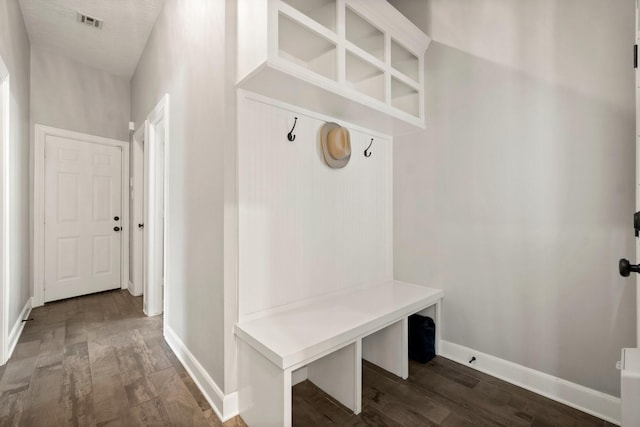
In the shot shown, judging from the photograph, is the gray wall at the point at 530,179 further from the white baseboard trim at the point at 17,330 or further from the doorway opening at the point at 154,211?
the white baseboard trim at the point at 17,330

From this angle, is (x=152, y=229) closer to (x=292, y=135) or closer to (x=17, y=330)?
(x=17, y=330)

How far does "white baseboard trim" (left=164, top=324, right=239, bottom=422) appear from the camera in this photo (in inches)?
61.1

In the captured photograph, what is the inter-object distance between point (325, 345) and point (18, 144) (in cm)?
316

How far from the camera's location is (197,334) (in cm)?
189

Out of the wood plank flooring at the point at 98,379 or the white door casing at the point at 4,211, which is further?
the white door casing at the point at 4,211

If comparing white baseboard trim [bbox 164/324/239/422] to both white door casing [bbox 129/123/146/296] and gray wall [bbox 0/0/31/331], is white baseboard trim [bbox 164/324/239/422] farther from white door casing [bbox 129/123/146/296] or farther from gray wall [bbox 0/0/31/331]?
white door casing [bbox 129/123/146/296]

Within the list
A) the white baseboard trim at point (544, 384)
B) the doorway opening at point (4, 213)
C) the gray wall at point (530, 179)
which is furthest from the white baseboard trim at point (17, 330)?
the white baseboard trim at point (544, 384)

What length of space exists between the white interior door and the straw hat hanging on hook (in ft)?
10.7

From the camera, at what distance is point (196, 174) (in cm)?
191

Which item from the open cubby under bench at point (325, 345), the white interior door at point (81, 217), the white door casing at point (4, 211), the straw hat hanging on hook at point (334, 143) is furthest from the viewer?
the white interior door at point (81, 217)

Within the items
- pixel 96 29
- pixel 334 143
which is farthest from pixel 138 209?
pixel 334 143

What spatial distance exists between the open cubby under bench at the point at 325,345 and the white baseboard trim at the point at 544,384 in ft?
0.69

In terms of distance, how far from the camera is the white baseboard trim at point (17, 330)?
2.22 m

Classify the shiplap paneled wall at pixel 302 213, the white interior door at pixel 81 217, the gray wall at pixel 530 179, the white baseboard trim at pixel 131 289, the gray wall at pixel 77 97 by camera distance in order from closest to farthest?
the gray wall at pixel 530 179, the shiplap paneled wall at pixel 302 213, the gray wall at pixel 77 97, the white interior door at pixel 81 217, the white baseboard trim at pixel 131 289
